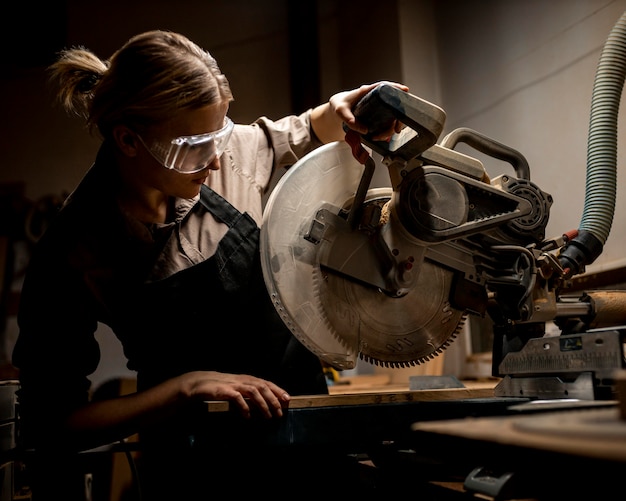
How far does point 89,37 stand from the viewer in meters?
3.90

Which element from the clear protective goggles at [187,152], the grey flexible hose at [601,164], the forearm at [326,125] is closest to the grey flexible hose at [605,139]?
the grey flexible hose at [601,164]

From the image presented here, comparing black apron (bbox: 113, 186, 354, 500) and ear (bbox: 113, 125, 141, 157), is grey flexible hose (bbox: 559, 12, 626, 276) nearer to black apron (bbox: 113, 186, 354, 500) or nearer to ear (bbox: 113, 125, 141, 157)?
black apron (bbox: 113, 186, 354, 500)

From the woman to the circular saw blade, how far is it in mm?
180

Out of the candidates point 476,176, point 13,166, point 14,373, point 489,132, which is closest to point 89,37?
point 13,166

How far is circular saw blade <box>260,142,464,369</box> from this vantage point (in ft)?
3.95

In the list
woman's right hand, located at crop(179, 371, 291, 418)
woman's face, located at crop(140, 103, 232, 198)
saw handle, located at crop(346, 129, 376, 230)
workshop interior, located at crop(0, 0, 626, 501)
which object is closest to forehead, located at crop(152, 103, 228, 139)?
woman's face, located at crop(140, 103, 232, 198)

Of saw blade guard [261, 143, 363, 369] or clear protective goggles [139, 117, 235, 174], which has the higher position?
clear protective goggles [139, 117, 235, 174]

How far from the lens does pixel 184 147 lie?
1.31 metres

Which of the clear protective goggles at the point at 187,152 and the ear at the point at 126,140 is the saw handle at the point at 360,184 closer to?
the clear protective goggles at the point at 187,152

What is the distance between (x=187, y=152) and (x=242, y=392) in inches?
20.3

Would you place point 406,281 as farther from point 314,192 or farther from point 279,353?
point 279,353

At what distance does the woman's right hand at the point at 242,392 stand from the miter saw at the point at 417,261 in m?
0.13

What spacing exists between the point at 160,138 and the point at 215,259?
11.1 inches

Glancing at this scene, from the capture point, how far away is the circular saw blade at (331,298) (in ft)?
3.95
